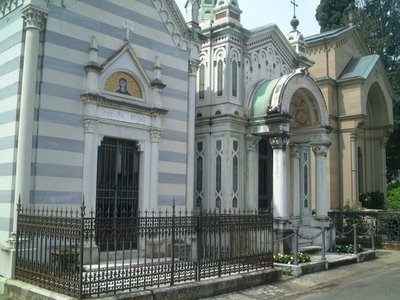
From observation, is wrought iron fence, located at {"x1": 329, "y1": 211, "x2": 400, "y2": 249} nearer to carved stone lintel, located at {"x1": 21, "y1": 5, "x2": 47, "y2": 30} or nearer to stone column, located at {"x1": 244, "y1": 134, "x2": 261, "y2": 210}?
stone column, located at {"x1": 244, "y1": 134, "x2": 261, "y2": 210}

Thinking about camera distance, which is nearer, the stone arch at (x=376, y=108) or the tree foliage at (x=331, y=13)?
the stone arch at (x=376, y=108)

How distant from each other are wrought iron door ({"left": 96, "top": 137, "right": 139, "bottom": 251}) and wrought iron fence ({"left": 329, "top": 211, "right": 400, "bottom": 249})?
10.5m

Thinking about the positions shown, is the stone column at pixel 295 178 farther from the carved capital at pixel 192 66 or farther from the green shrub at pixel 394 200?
the green shrub at pixel 394 200

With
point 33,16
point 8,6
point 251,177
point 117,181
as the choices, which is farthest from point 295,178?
point 8,6

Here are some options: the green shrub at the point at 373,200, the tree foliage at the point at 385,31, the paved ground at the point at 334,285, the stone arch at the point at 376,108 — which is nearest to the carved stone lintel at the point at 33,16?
the paved ground at the point at 334,285

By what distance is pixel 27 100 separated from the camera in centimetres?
1016

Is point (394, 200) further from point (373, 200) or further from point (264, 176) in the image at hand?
point (264, 176)

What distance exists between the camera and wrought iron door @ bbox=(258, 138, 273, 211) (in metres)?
16.8

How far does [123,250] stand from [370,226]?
14.0m

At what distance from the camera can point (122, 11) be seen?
12516 millimetres

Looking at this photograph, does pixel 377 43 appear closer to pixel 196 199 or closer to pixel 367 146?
pixel 367 146

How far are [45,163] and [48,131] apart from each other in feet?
2.47

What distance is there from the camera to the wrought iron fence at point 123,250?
8281 mm

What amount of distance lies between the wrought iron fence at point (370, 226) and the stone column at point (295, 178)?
8.25 feet
